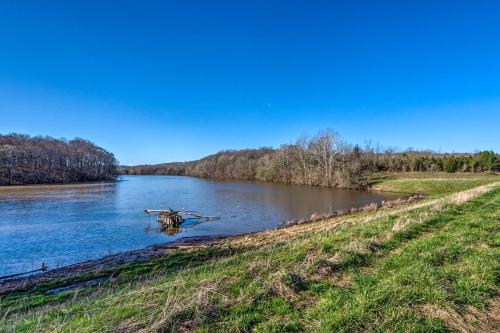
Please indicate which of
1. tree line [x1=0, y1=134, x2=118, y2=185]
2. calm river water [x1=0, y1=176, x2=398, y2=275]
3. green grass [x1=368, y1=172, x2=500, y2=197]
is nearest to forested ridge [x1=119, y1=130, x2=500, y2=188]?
green grass [x1=368, y1=172, x2=500, y2=197]

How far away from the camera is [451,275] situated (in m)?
5.64

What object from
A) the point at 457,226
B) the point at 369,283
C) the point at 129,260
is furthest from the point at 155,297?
the point at 129,260

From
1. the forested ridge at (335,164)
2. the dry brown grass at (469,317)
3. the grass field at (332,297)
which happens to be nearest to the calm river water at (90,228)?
the grass field at (332,297)

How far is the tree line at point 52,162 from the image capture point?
282ft

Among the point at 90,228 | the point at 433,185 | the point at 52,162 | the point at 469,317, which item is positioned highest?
the point at 52,162

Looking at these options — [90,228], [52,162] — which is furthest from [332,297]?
[52,162]

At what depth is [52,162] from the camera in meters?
100

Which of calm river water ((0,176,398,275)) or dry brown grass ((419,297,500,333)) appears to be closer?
dry brown grass ((419,297,500,333))

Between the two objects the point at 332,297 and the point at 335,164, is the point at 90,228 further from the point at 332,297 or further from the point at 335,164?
the point at 335,164

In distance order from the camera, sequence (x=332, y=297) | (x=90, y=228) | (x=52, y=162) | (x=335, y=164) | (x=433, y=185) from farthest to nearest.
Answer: (x=52, y=162), (x=335, y=164), (x=433, y=185), (x=90, y=228), (x=332, y=297)

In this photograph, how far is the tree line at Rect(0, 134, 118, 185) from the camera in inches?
3378

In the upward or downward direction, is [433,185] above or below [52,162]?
below

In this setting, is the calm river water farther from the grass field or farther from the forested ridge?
the forested ridge

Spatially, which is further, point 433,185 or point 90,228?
point 433,185
